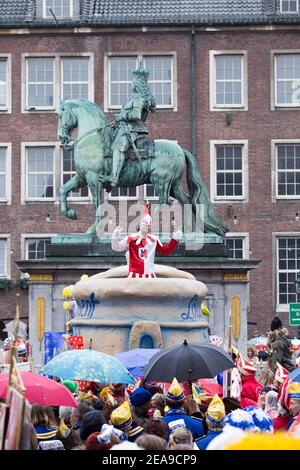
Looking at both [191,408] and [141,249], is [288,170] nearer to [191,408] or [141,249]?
[141,249]

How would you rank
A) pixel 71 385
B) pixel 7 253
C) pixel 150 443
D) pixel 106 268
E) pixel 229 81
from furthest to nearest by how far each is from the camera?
1. pixel 229 81
2. pixel 7 253
3. pixel 106 268
4. pixel 71 385
5. pixel 150 443

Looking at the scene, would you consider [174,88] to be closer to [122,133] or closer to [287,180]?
[287,180]

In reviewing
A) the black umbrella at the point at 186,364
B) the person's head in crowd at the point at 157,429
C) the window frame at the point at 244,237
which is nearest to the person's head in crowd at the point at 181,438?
the person's head in crowd at the point at 157,429

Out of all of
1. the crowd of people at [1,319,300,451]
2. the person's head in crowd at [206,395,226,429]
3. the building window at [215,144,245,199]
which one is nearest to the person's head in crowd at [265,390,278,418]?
the crowd of people at [1,319,300,451]

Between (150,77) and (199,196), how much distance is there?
15.5 meters

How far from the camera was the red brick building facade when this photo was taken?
49.1 meters

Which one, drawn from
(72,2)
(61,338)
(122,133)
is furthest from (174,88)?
(61,338)

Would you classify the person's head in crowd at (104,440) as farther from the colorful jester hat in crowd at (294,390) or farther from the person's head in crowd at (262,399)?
the person's head in crowd at (262,399)

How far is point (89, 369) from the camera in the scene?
1305 cm

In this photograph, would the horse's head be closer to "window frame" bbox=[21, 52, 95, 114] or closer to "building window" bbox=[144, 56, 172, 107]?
"window frame" bbox=[21, 52, 95, 114]

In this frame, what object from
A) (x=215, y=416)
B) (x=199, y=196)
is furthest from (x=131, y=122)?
(x=215, y=416)

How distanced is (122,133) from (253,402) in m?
20.6

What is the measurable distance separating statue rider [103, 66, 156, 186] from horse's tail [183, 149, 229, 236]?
1.51 m

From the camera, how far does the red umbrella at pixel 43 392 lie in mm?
11094
